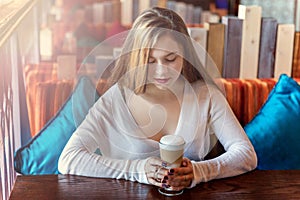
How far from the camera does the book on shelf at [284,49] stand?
6.19 ft

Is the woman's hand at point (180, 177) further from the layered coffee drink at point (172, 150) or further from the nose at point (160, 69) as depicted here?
the nose at point (160, 69)

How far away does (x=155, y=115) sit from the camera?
1.21 meters

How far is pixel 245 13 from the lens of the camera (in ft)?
6.04

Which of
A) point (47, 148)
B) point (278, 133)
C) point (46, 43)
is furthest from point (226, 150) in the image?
point (46, 43)

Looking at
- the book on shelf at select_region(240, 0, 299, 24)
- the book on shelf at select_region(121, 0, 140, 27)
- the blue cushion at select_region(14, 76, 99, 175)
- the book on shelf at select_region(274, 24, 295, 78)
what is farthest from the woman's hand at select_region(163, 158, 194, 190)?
the book on shelf at select_region(240, 0, 299, 24)

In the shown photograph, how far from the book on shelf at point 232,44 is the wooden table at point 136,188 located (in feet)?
2.59

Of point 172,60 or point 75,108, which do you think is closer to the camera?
point 172,60

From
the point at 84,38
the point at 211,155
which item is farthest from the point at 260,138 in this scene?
the point at 84,38

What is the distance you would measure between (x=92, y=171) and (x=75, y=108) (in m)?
0.30

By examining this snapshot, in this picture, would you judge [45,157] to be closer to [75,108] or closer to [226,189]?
[75,108]

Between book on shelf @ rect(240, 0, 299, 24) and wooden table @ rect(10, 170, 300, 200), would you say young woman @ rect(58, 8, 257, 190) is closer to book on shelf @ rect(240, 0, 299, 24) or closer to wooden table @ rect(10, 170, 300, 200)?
wooden table @ rect(10, 170, 300, 200)

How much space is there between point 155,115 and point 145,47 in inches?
7.3

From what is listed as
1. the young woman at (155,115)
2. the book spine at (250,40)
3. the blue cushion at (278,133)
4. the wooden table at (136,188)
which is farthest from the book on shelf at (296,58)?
the wooden table at (136,188)

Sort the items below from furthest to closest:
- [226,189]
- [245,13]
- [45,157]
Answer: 1. [245,13]
2. [45,157]
3. [226,189]
